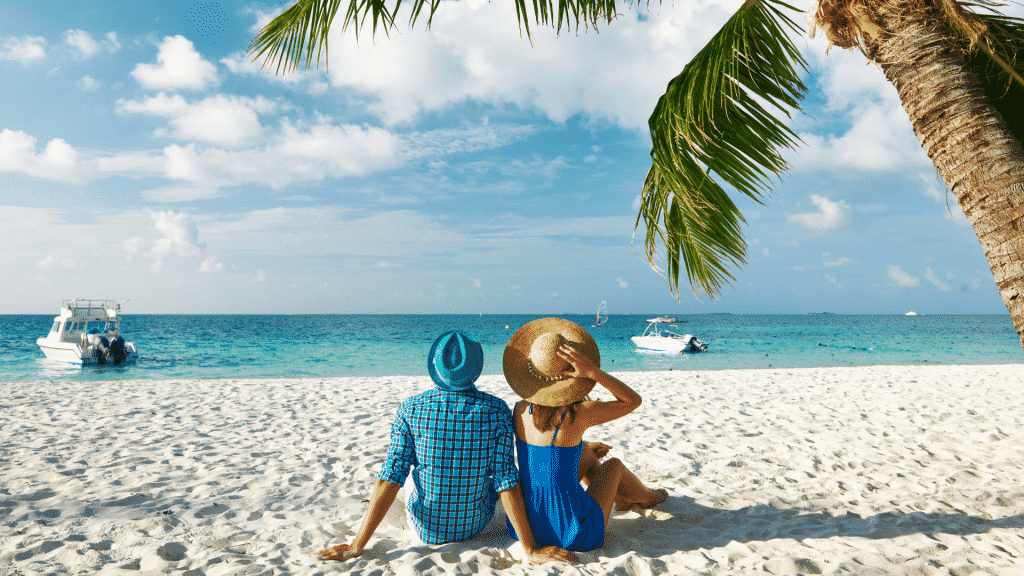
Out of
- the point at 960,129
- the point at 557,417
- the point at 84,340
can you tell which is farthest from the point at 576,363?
the point at 84,340

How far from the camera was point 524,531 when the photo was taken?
2633 millimetres

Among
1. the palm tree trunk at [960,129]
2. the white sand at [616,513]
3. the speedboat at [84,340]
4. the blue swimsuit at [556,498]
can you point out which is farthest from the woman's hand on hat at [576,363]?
the speedboat at [84,340]

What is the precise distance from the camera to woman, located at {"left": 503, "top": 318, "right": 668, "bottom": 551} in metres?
2.56

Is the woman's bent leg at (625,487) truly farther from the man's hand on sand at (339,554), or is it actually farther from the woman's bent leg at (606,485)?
the man's hand on sand at (339,554)

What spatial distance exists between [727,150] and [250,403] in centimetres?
714

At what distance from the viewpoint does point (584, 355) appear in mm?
2584

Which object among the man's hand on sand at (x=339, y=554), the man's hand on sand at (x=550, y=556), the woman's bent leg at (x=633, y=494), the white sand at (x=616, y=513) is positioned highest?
the woman's bent leg at (x=633, y=494)

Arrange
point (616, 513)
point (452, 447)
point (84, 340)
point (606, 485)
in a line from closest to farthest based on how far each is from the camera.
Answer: point (452, 447) < point (606, 485) < point (616, 513) < point (84, 340)

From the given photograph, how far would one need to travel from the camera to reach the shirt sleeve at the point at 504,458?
2.63 m

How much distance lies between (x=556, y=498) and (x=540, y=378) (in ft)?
1.99

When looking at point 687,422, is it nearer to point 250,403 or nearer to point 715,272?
point 715,272

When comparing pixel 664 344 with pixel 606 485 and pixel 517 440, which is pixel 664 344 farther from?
pixel 517 440

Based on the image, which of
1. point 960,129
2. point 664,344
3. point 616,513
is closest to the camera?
point 960,129

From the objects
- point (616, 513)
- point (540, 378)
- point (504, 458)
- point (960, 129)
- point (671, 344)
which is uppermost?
point (960, 129)
